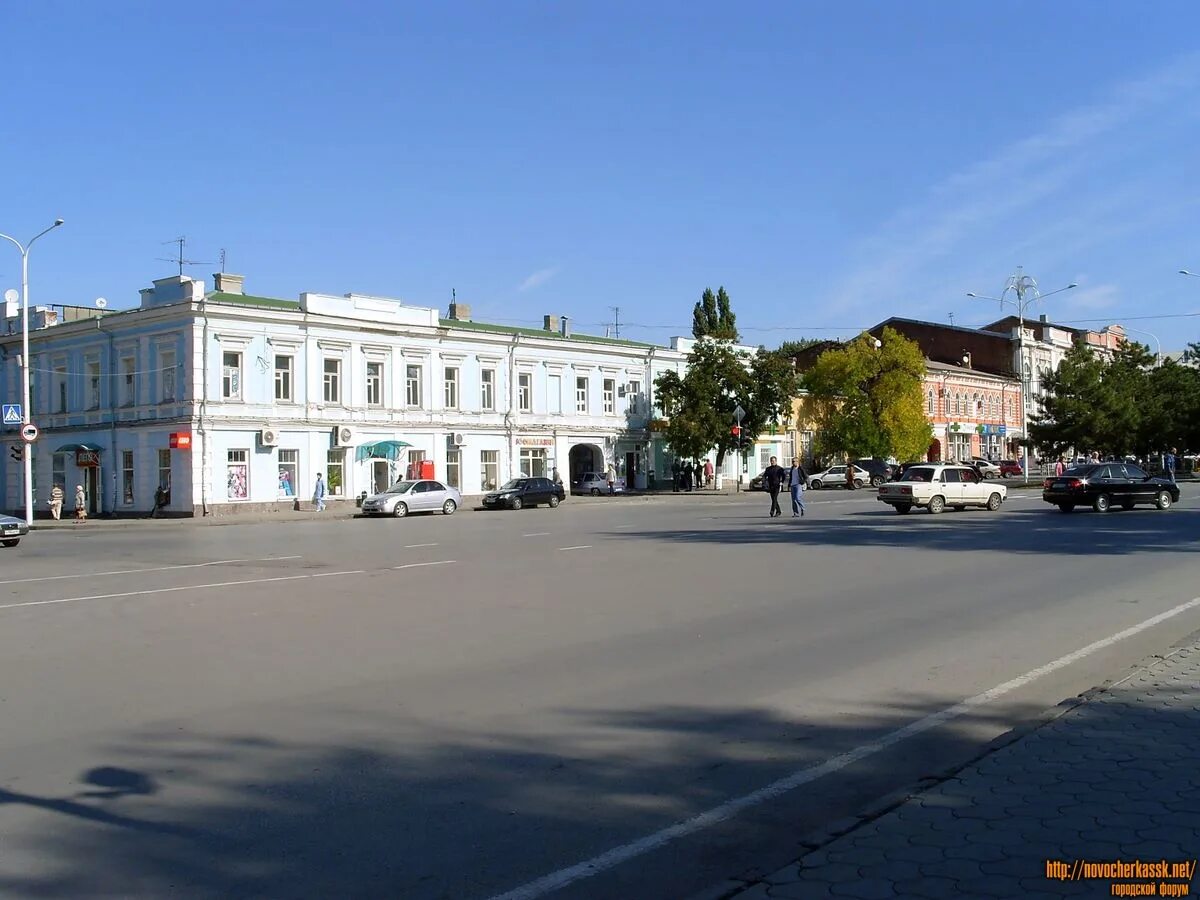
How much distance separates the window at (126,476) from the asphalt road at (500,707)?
101ft

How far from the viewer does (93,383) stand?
49312mm

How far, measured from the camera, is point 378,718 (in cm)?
776

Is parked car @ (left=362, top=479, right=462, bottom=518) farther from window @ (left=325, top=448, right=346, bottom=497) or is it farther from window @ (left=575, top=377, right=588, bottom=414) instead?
window @ (left=575, top=377, right=588, bottom=414)

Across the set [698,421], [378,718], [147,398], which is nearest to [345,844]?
[378,718]

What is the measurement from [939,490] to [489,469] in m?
27.1

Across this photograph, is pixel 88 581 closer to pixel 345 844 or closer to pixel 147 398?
pixel 345 844

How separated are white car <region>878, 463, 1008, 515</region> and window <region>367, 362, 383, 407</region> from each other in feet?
83.1

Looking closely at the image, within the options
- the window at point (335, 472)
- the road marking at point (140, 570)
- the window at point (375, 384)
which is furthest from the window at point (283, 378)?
the road marking at point (140, 570)

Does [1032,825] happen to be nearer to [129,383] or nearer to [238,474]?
[238,474]

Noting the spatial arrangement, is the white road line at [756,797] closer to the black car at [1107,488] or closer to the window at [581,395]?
the black car at [1107,488]

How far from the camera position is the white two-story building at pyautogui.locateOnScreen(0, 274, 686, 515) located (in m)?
45.2

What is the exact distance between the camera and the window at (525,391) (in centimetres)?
5841

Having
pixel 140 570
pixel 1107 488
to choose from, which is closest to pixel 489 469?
pixel 1107 488

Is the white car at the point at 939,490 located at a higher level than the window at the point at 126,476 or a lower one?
lower
